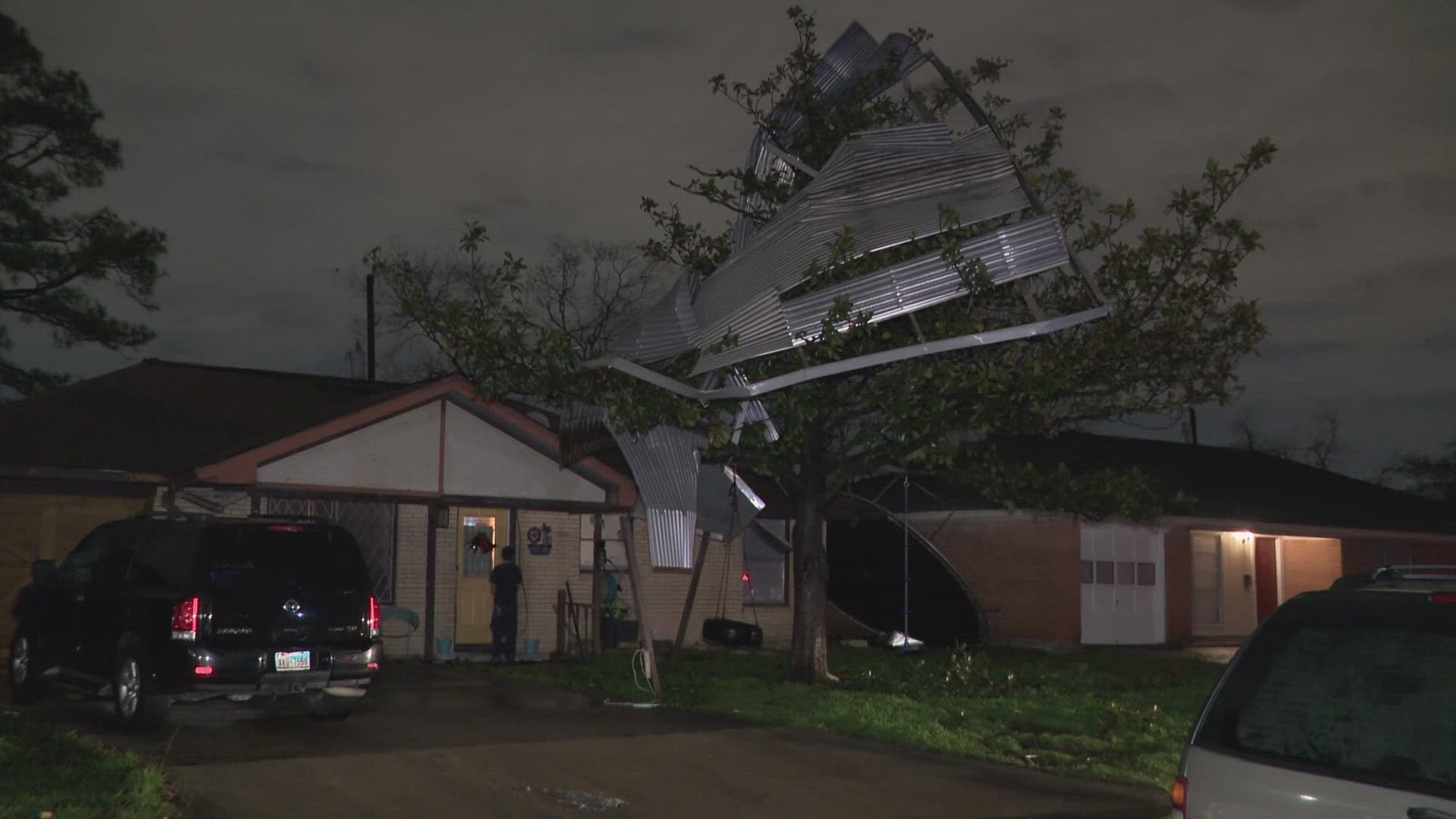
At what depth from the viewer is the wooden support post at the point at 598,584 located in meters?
19.8

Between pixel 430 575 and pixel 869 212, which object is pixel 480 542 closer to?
pixel 430 575

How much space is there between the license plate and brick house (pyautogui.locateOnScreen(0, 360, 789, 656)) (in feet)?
13.2

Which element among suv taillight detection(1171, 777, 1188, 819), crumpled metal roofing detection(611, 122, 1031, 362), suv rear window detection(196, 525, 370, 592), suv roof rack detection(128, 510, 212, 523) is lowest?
suv taillight detection(1171, 777, 1188, 819)

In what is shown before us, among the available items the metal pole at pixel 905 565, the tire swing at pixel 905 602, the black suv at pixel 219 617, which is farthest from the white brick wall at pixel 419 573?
the metal pole at pixel 905 565

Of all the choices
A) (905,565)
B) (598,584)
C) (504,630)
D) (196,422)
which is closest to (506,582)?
(504,630)

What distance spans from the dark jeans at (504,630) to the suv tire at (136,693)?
24.2 ft

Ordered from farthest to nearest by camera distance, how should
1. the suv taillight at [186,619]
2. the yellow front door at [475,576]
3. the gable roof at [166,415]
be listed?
1. the yellow front door at [475,576]
2. the gable roof at [166,415]
3. the suv taillight at [186,619]

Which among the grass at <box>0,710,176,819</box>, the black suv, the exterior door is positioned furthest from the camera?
the exterior door

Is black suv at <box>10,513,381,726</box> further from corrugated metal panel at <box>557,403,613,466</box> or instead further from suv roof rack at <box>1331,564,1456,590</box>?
suv roof rack at <box>1331,564,1456,590</box>

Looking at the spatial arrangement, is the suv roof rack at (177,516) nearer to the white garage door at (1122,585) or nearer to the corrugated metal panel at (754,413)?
the corrugated metal panel at (754,413)

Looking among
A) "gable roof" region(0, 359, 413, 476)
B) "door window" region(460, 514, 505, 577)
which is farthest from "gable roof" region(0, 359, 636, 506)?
"door window" region(460, 514, 505, 577)

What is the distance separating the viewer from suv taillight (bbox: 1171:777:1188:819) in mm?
4793

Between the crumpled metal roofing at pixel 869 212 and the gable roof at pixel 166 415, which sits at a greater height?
the crumpled metal roofing at pixel 869 212

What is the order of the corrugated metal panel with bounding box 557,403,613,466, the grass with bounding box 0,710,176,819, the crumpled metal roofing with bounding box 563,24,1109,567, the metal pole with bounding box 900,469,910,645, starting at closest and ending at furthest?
the grass with bounding box 0,710,176,819 → the crumpled metal roofing with bounding box 563,24,1109,567 → the corrugated metal panel with bounding box 557,403,613,466 → the metal pole with bounding box 900,469,910,645
